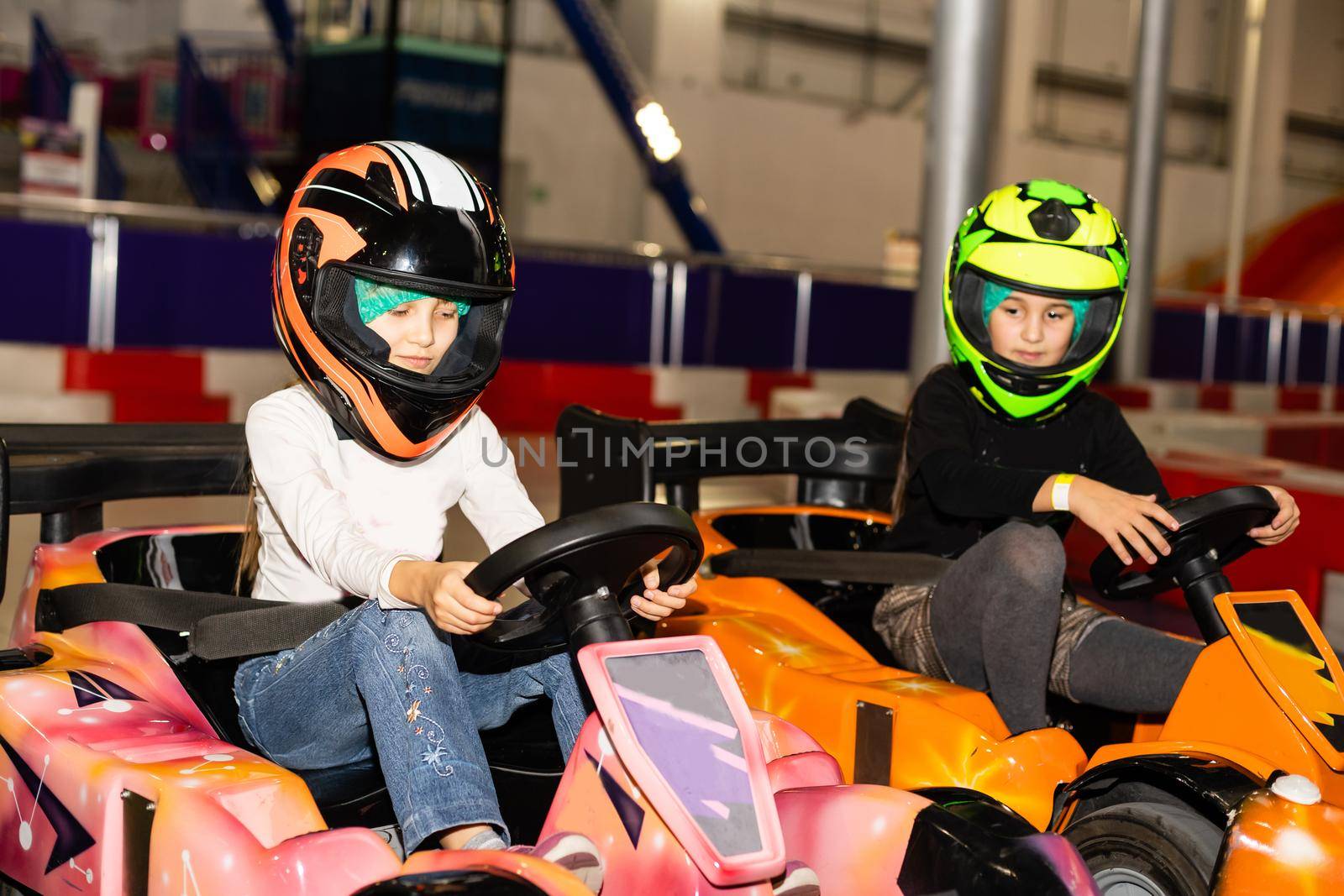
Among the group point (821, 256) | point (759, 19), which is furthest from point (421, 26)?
point (821, 256)

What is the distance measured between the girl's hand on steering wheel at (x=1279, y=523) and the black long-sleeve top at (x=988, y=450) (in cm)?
27

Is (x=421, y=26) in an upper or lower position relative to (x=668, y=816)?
upper

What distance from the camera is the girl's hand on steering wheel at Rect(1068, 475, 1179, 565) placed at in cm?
169

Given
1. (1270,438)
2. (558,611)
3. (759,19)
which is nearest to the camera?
(558,611)

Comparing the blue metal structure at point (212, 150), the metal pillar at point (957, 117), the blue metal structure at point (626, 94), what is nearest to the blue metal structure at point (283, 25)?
the blue metal structure at point (212, 150)

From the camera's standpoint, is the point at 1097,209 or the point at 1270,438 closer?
the point at 1097,209

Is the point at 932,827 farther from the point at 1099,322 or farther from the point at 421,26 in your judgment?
the point at 421,26

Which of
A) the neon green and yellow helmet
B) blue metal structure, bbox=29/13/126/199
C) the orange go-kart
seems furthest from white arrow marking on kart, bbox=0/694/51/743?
blue metal structure, bbox=29/13/126/199

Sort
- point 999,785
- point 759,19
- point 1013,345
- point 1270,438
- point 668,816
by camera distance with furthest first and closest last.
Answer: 1. point 759,19
2. point 1270,438
3. point 1013,345
4. point 999,785
5. point 668,816

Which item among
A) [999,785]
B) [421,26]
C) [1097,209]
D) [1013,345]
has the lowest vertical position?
[999,785]

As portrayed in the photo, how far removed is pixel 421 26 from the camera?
9.41 m

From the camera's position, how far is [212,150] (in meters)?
7.94

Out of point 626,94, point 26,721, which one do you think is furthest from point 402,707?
point 626,94

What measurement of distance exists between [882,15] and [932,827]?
40.3ft
